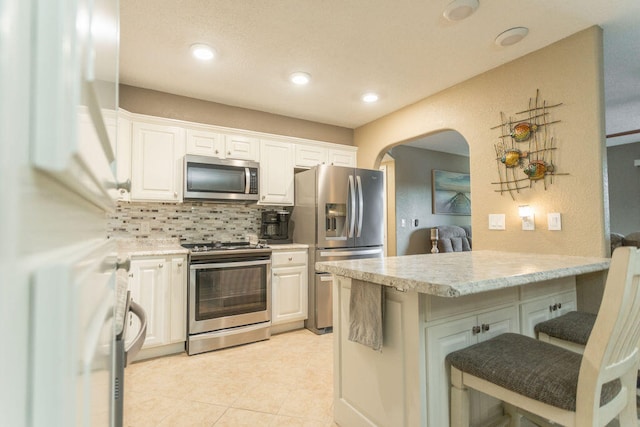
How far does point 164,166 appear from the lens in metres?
3.05

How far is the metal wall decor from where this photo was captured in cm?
239

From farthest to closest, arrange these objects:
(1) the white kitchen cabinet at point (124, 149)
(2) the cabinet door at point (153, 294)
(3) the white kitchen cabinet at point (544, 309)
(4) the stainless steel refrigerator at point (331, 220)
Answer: (4) the stainless steel refrigerator at point (331, 220), (1) the white kitchen cabinet at point (124, 149), (2) the cabinet door at point (153, 294), (3) the white kitchen cabinet at point (544, 309)

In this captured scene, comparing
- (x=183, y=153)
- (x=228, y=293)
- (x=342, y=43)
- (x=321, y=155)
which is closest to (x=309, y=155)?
(x=321, y=155)

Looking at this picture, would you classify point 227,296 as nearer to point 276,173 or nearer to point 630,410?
point 276,173

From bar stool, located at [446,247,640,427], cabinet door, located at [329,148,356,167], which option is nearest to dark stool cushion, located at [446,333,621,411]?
bar stool, located at [446,247,640,427]

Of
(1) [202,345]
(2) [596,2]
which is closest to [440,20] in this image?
(2) [596,2]

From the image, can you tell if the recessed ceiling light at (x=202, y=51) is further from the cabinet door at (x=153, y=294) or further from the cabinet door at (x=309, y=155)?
the cabinet door at (x=153, y=294)

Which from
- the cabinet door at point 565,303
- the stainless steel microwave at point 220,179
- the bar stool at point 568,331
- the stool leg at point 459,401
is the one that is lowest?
the stool leg at point 459,401

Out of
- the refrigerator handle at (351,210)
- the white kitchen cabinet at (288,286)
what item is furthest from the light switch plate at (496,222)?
the white kitchen cabinet at (288,286)

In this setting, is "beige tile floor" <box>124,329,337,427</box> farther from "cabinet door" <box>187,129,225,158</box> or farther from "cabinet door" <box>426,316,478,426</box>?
"cabinet door" <box>187,129,225,158</box>

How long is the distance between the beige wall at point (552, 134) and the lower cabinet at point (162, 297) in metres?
2.74

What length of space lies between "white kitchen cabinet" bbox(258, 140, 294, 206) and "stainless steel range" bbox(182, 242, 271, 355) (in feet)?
2.22

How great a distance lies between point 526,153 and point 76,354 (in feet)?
9.73

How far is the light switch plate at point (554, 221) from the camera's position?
2.31 m
